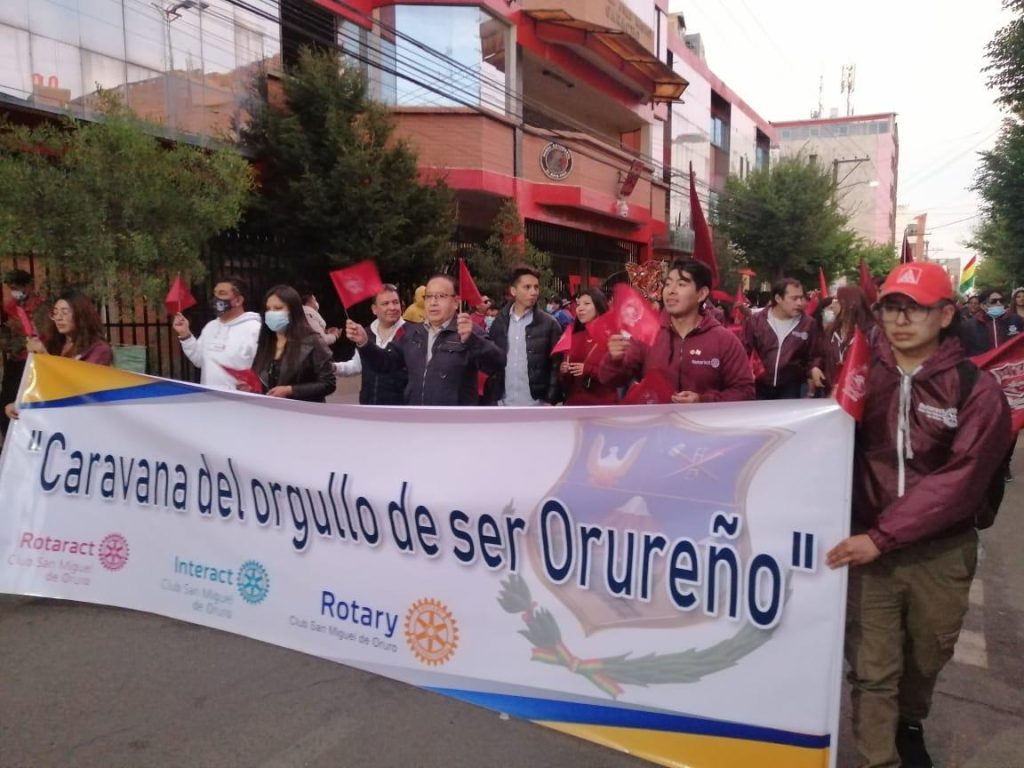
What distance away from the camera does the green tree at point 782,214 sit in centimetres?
3341

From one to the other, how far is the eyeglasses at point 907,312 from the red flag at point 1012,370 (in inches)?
14.6

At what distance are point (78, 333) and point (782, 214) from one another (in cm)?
3196

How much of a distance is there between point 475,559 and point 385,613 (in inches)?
19.3

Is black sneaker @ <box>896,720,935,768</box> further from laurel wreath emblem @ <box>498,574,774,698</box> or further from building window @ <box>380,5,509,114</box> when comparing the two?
building window @ <box>380,5,509,114</box>

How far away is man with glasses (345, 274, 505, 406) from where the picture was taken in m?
4.80

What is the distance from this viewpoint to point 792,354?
251 inches

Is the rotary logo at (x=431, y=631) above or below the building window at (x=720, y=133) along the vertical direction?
below

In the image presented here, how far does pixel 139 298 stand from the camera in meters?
9.30

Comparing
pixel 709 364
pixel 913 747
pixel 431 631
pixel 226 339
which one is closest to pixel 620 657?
pixel 431 631

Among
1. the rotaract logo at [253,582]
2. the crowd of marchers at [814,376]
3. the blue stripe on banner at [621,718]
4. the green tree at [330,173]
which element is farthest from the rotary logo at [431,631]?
the green tree at [330,173]

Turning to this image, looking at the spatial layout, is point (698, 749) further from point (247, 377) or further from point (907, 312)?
point (247, 377)

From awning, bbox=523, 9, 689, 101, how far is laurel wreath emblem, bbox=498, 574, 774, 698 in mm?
20242

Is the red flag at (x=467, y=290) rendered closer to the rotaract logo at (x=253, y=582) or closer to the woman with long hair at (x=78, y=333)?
the woman with long hair at (x=78, y=333)

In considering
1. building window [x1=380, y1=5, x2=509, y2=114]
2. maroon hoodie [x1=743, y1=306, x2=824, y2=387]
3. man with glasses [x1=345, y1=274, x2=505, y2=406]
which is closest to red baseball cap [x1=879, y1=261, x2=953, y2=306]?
man with glasses [x1=345, y1=274, x2=505, y2=406]
